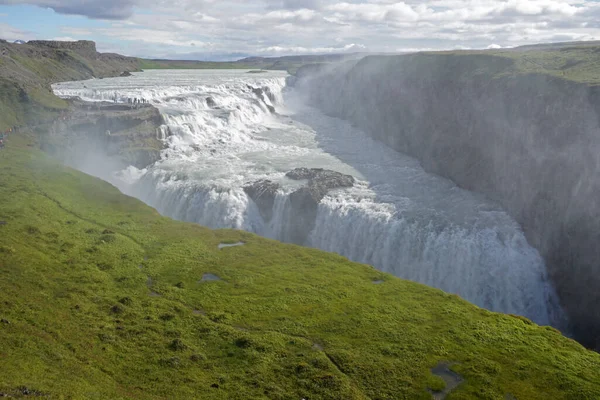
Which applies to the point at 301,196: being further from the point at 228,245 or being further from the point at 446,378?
the point at 446,378

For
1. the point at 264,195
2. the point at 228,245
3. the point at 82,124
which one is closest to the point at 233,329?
the point at 228,245

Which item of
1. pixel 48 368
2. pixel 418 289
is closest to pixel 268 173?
pixel 418 289

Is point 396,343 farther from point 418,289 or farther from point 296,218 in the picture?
point 296,218

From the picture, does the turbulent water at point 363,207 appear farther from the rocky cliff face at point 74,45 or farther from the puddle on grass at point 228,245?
the rocky cliff face at point 74,45

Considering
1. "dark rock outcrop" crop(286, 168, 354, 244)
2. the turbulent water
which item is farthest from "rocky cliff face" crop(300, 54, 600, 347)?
"dark rock outcrop" crop(286, 168, 354, 244)

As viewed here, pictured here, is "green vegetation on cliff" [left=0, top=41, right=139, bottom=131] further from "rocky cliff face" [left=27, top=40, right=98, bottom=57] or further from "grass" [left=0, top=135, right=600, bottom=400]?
"grass" [left=0, top=135, right=600, bottom=400]

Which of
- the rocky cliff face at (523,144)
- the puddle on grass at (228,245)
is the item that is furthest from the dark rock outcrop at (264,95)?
the puddle on grass at (228,245)
